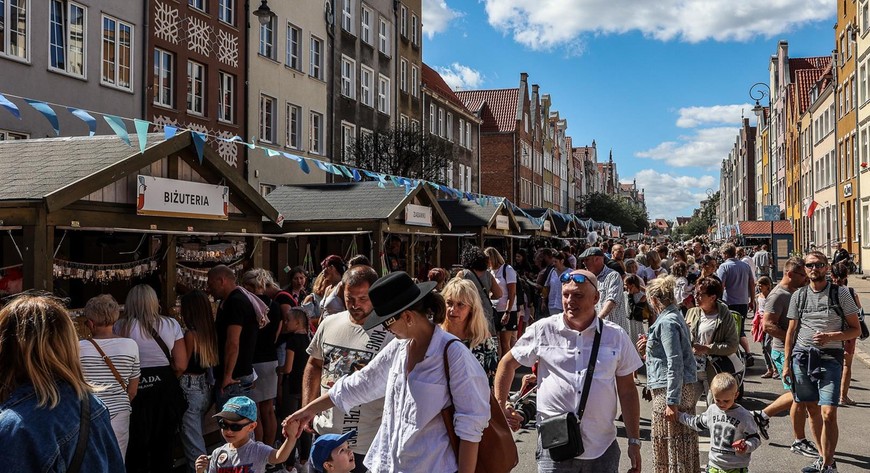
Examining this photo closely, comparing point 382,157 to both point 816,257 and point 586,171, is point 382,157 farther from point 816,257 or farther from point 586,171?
point 586,171

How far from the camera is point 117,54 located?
17266 millimetres

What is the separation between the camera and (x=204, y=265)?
1085 centimetres

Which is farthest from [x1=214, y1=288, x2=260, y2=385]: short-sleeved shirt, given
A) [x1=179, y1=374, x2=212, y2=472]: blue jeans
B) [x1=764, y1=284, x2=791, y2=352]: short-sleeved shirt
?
[x1=764, y1=284, x2=791, y2=352]: short-sleeved shirt

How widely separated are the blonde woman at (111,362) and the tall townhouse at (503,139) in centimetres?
4532

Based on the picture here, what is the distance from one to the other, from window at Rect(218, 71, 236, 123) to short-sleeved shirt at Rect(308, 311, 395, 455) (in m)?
17.3

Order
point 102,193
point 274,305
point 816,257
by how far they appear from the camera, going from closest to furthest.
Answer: point 816,257 < point 274,305 < point 102,193

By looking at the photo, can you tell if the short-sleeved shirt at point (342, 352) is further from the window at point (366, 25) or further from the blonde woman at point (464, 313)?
the window at point (366, 25)

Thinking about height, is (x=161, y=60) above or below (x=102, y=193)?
above

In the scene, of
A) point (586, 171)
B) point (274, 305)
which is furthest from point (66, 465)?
point (586, 171)

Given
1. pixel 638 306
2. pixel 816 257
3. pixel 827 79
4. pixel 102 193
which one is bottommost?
pixel 638 306

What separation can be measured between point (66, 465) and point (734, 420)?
4.07m

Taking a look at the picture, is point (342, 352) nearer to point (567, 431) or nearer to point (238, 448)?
point (238, 448)

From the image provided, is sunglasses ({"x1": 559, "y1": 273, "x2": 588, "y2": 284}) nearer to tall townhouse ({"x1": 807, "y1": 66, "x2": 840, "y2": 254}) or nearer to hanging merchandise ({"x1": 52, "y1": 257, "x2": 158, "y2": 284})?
hanging merchandise ({"x1": 52, "y1": 257, "x2": 158, "y2": 284})

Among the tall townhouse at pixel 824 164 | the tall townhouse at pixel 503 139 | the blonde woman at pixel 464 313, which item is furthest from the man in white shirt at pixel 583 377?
the tall townhouse at pixel 503 139
